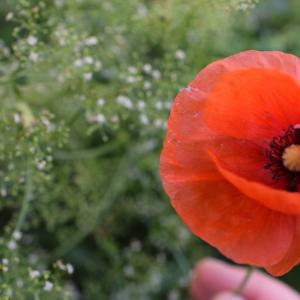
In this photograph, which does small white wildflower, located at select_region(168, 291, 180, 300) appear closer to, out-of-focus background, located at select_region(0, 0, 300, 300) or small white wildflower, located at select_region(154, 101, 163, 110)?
out-of-focus background, located at select_region(0, 0, 300, 300)

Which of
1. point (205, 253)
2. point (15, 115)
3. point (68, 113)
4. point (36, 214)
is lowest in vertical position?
point (205, 253)

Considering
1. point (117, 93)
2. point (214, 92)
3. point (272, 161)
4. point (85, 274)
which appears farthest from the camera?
point (85, 274)

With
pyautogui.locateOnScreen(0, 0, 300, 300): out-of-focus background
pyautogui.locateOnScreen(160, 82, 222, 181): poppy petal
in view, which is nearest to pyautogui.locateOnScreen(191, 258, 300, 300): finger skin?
pyautogui.locateOnScreen(0, 0, 300, 300): out-of-focus background

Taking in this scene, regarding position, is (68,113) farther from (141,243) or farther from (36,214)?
(141,243)

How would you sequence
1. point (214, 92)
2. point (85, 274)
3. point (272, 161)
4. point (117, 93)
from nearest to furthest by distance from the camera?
point (214, 92) < point (272, 161) < point (117, 93) < point (85, 274)

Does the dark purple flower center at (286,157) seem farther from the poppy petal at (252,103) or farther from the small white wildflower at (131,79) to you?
the small white wildflower at (131,79)

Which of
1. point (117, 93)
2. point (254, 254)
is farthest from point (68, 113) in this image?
point (254, 254)

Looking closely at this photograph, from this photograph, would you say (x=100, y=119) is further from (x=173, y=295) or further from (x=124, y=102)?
(x=173, y=295)
